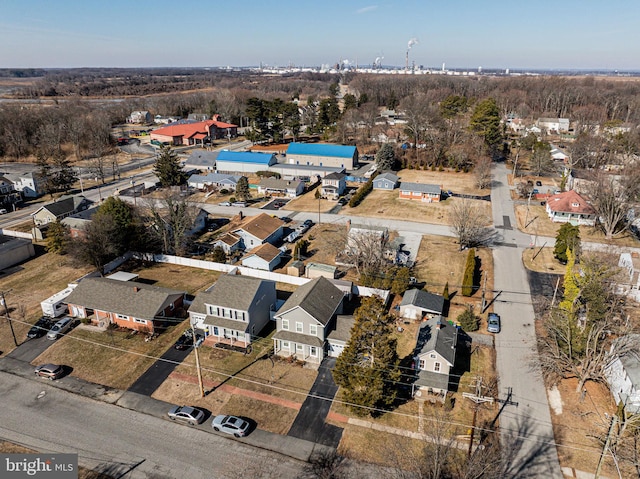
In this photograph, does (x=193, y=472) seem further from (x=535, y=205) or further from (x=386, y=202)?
(x=535, y=205)

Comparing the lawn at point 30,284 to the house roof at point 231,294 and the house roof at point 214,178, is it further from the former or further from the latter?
the house roof at point 214,178

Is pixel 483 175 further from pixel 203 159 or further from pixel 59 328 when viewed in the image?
pixel 59 328

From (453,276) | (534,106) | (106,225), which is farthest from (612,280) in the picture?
(534,106)

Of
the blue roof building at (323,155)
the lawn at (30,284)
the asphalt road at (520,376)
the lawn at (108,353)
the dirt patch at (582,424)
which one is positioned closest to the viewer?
the dirt patch at (582,424)

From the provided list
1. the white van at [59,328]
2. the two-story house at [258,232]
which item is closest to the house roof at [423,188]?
the two-story house at [258,232]

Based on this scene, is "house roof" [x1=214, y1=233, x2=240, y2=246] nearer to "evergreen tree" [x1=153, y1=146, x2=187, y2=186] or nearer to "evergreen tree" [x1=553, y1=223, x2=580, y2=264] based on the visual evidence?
"evergreen tree" [x1=153, y1=146, x2=187, y2=186]

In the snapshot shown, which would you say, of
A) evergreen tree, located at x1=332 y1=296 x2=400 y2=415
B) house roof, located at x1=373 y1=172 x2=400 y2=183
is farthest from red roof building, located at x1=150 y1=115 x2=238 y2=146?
evergreen tree, located at x1=332 y1=296 x2=400 y2=415
